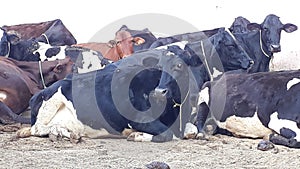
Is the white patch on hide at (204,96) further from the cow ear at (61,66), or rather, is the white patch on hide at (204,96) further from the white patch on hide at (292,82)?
the cow ear at (61,66)

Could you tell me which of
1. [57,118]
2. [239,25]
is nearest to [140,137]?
[57,118]

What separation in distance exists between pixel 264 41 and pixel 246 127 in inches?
109

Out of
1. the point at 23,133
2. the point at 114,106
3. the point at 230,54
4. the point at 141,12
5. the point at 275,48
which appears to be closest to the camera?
the point at 114,106

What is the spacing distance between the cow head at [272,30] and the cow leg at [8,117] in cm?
308

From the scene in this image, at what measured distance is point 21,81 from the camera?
312 inches

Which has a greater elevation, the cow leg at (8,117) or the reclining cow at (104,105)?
the reclining cow at (104,105)

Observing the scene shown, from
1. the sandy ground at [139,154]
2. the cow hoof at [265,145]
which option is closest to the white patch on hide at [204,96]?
the sandy ground at [139,154]

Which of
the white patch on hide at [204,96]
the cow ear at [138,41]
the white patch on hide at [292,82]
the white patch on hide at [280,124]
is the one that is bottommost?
the white patch on hide at [280,124]

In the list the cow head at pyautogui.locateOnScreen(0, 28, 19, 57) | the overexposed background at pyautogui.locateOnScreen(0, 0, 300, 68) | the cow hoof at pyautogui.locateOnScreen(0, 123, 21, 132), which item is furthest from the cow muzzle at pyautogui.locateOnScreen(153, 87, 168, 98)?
the cow head at pyautogui.locateOnScreen(0, 28, 19, 57)

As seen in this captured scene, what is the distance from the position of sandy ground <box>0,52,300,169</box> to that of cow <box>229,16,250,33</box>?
331cm

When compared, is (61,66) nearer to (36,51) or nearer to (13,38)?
(36,51)

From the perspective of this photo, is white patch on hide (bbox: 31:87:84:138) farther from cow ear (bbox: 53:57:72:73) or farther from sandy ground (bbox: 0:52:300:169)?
cow ear (bbox: 53:57:72:73)

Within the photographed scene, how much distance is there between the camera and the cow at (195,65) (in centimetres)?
627

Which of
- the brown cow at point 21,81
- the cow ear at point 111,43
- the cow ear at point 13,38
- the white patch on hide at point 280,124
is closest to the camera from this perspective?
the white patch on hide at point 280,124
